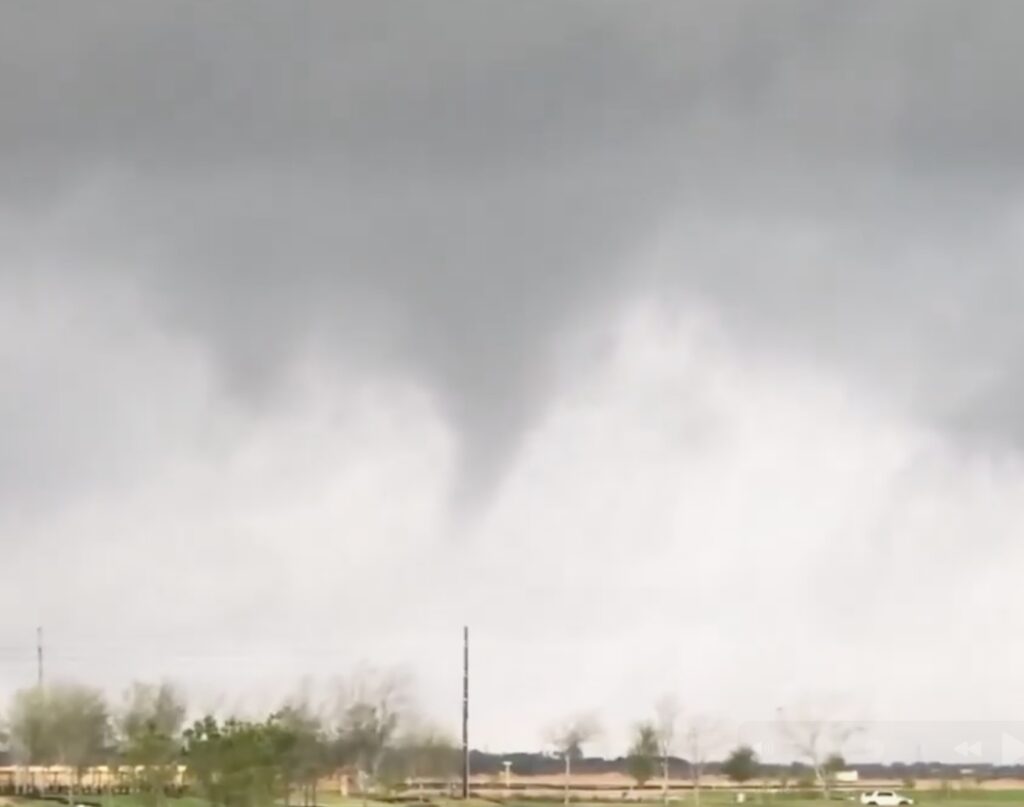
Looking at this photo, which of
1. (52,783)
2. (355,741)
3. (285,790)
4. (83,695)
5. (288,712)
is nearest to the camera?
(285,790)

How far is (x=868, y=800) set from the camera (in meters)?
115

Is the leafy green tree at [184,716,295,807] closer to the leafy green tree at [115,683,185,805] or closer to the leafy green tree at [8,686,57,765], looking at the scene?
the leafy green tree at [115,683,185,805]

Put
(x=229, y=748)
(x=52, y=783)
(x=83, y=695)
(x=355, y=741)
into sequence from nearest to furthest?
(x=229, y=748) → (x=355, y=741) → (x=83, y=695) → (x=52, y=783)

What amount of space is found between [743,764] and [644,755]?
10470 mm

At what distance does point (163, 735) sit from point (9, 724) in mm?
34888

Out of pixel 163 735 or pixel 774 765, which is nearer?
pixel 163 735

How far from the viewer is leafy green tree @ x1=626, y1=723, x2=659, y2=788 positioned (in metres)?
126

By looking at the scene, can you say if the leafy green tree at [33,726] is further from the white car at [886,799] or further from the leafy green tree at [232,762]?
the white car at [886,799]

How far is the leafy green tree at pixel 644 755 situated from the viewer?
125938 millimetres

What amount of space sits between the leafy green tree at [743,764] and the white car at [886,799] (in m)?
6.85

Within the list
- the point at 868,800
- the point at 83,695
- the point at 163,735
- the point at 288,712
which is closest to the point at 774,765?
the point at 868,800

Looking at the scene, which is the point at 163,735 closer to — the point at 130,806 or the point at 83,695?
the point at 130,806

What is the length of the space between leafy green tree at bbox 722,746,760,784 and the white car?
685 centimetres

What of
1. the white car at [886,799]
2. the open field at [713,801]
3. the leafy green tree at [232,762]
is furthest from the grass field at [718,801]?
the leafy green tree at [232,762]
